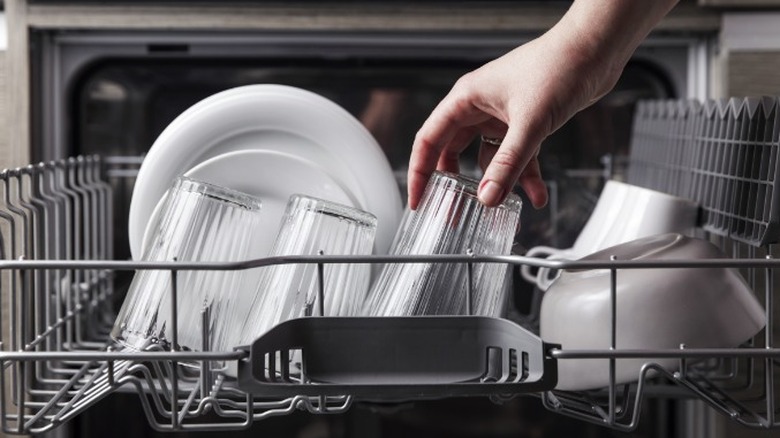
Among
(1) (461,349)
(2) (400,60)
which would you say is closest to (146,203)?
(1) (461,349)

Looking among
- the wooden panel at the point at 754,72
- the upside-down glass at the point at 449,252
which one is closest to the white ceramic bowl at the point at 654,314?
the upside-down glass at the point at 449,252

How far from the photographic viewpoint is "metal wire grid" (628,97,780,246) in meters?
0.68

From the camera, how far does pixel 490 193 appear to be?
563 millimetres

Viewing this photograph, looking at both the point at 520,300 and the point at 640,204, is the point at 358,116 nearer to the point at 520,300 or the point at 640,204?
the point at 520,300

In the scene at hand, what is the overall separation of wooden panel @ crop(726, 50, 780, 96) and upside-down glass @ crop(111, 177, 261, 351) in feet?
2.01

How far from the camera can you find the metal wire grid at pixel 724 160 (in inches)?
26.7

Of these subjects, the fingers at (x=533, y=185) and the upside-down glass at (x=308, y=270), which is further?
the fingers at (x=533, y=185)

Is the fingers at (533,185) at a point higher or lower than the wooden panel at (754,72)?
lower

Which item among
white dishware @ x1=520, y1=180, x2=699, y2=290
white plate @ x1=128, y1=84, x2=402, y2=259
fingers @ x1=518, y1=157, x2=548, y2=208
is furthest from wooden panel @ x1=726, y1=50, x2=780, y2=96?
white plate @ x1=128, y1=84, x2=402, y2=259

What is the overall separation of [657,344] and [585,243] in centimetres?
32

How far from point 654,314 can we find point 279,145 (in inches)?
11.9

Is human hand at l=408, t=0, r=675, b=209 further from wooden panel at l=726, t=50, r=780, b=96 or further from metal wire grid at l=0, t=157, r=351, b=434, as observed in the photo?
wooden panel at l=726, t=50, r=780, b=96

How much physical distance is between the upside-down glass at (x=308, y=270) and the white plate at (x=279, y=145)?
0.35ft

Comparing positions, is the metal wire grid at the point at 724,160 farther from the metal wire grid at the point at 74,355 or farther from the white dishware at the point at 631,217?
the metal wire grid at the point at 74,355
